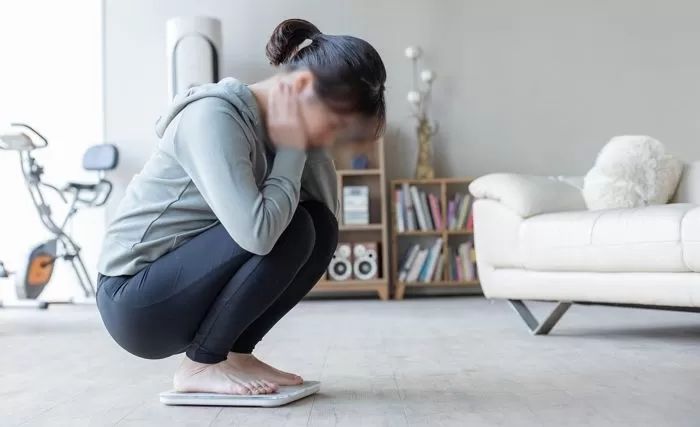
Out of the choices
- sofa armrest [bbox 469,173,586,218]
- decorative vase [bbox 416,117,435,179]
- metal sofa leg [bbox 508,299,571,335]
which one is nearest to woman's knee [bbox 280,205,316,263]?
metal sofa leg [bbox 508,299,571,335]

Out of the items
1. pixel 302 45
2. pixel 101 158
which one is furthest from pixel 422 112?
pixel 302 45

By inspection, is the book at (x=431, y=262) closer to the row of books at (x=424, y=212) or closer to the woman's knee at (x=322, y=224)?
the row of books at (x=424, y=212)

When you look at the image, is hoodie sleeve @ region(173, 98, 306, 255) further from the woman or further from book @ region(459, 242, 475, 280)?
book @ region(459, 242, 475, 280)

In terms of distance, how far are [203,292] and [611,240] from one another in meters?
1.55

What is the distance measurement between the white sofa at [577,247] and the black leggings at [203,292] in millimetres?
1297

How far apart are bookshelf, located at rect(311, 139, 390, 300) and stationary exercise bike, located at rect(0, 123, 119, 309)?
1389 millimetres

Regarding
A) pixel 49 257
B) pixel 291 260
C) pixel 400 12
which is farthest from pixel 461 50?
pixel 291 260

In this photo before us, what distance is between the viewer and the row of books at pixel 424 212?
525 centimetres

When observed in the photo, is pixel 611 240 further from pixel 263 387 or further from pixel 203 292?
pixel 203 292

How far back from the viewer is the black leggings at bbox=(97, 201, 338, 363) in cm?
156

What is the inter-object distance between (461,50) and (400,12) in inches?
18.1

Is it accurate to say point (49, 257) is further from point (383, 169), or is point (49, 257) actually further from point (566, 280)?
point (566, 280)

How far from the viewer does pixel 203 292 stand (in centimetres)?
156

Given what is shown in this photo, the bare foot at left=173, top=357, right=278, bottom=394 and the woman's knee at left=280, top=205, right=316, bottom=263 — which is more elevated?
the woman's knee at left=280, top=205, right=316, bottom=263
